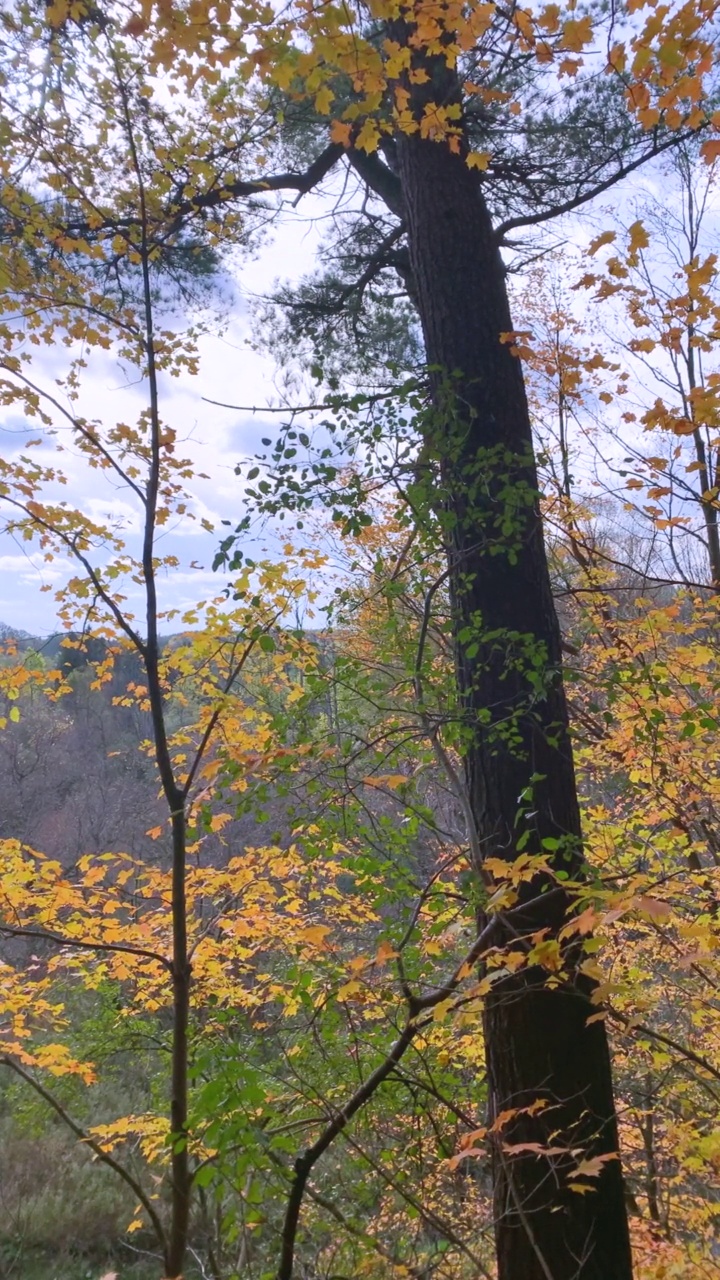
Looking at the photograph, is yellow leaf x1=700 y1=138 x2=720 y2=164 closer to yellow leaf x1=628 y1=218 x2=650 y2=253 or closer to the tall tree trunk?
yellow leaf x1=628 y1=218 x2=650 y2=253

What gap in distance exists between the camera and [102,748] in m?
22.5

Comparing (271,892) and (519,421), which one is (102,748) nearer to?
(271,892)

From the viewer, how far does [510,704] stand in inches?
114

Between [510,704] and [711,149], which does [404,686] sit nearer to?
[510,704]

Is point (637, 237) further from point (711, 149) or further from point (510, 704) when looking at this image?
point (510, 704)

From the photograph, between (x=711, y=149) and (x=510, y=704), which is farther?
(x=510, y=704)

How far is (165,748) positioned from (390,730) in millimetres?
822

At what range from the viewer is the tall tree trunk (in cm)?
238

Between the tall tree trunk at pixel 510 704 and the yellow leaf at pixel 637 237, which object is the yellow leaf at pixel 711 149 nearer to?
the yellow leaf at pixel 637 237

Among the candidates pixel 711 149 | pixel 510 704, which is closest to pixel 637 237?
pixel 711 149

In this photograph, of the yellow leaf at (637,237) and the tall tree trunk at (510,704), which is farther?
the yellow leaf at (637,237)

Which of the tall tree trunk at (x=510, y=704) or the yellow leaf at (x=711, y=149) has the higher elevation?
the yellow leaf at (x=711, y=149)

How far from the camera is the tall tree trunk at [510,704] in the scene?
238 centimetres

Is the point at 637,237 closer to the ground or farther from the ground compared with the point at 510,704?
farther from the ground
